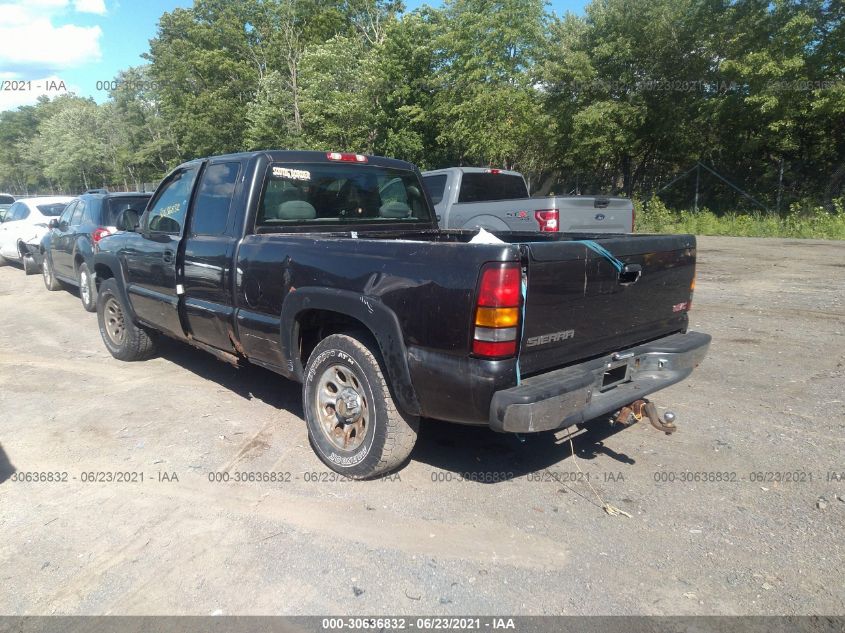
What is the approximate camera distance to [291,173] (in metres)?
4.50

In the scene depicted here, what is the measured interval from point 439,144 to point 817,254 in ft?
51.8

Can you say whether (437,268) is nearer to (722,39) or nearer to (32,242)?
→ (32,242)

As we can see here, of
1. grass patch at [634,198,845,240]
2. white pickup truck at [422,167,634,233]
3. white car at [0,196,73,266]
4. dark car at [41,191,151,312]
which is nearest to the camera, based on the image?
white pickup truck at [422,167,634,233]

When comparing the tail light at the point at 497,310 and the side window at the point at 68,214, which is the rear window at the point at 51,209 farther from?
the tail light at the point at 497,310

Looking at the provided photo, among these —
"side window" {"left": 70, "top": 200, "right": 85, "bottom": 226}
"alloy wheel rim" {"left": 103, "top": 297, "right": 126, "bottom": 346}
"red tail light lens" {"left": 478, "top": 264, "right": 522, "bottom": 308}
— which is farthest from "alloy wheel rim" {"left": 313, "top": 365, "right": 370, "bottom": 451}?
"side window" {"left": 70, "top": 200, "right": 85, "bottom": 226}

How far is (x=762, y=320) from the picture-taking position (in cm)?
753

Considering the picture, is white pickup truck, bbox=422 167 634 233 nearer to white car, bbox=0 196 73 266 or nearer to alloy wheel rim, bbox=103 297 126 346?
alloy wheel rim, bbox=103 297 126 346

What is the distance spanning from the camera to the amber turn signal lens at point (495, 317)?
2861 mm

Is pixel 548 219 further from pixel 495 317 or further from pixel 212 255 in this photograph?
pixel 495 317

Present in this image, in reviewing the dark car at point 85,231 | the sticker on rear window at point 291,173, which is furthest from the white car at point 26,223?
the sticker on rear window at point 291,173

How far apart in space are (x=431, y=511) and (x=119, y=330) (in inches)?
182

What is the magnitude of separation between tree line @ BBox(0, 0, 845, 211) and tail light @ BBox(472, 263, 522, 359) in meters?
18.2

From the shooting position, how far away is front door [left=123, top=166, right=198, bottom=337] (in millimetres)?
5051

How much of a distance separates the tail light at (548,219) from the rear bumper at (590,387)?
14.6ft
